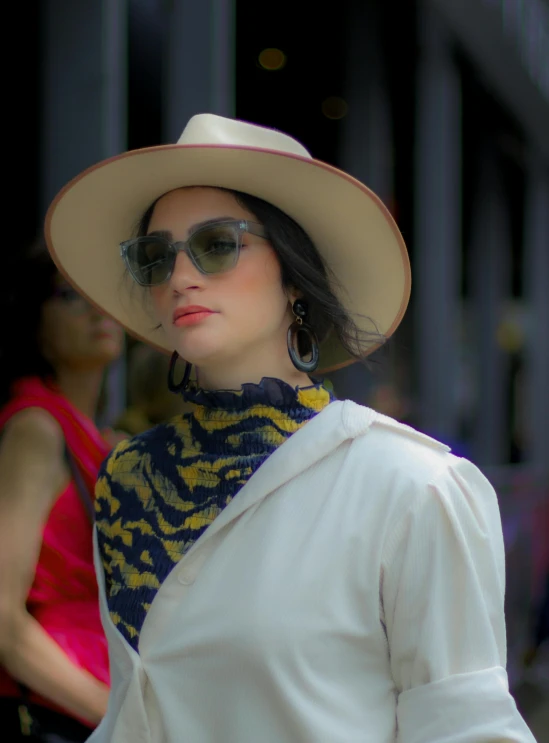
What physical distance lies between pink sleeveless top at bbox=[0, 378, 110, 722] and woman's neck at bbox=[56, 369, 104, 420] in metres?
0.36

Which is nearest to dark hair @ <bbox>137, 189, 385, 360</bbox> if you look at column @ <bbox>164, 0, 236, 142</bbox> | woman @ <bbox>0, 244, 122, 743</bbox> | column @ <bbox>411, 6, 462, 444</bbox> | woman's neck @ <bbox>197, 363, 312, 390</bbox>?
woman's neck @ <bbox>197, 363, 312, 390</bbox>

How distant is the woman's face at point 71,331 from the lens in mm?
2648

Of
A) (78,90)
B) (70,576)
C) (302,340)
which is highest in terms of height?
(78,90)

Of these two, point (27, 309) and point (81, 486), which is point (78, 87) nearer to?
point (27, 309)

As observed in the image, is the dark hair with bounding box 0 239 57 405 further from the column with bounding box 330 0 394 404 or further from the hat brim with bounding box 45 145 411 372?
the column with bounding box 330 0 394 404

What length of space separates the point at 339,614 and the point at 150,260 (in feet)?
2.28

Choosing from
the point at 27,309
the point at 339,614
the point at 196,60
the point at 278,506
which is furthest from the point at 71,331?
the point at 196,60

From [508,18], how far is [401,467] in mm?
6965

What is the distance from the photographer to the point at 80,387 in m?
2.71

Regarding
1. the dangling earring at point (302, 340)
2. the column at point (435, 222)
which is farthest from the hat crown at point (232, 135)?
the column at point (435, 222)

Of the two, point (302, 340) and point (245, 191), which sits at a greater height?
point (245, 191)

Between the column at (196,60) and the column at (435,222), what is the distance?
12.0ft

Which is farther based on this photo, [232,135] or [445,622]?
[232,135]

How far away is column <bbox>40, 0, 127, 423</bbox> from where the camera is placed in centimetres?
371
